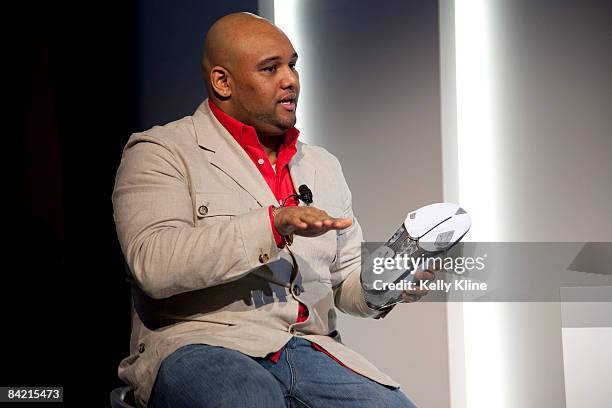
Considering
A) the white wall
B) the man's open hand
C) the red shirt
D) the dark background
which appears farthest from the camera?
the white wall

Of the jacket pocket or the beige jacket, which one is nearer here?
the beige jacket

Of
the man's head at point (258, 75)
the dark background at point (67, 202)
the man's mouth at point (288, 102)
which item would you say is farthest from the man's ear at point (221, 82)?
the dark background at point (67, 202)

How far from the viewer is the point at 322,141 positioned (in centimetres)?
260

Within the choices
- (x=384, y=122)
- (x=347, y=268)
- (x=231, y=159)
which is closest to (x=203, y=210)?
(x=231, y=159)

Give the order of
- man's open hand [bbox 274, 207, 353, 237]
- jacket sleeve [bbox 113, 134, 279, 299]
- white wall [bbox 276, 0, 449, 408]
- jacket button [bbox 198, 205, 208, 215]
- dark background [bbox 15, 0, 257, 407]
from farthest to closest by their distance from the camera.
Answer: white wall [bbox 276, 0, 449, 408], dark background [bbox 15, 0, 257, 407], jacket button [bbox 198, 205, 208, 215], jacket sleeve [bbox 113, 134, 279, 299], man's open hand [bbox 274, 207, 353, 237]

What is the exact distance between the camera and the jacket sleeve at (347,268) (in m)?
1.85

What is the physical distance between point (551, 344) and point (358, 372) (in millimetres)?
1091

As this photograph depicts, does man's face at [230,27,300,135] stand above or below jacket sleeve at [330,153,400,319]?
above

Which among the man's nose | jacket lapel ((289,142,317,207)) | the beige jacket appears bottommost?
the beige jacket

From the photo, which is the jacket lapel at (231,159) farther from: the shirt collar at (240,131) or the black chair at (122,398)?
the black chair at (122,398)

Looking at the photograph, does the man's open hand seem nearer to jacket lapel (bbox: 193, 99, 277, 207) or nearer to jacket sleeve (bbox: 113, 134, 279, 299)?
jacket sleeve (bbox: 113, 134, 279, 299)

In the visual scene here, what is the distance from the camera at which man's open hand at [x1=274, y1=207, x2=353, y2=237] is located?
4.50ft

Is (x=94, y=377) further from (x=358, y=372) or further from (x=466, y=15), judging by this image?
(x=466, y=15)

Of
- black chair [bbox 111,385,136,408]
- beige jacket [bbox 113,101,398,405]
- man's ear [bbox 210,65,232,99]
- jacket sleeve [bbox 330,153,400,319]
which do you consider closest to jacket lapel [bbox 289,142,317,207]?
beige jacket [bbox 113,101,398,405]
